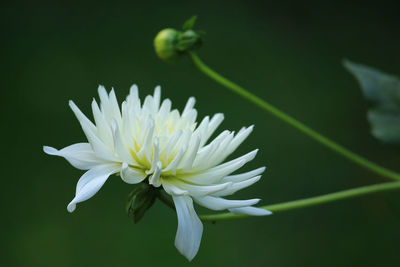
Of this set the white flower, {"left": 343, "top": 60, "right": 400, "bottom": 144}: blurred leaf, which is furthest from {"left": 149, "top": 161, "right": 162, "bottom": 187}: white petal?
{"left": 343, "top": 60, "right": 400, "bottom": 144}: blurred leaf

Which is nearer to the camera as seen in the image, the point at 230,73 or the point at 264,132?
the point at 264,132

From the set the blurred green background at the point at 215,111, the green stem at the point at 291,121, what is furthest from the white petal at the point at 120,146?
the blurred green background at the point at 215,111

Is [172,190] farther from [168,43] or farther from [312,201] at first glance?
[168,43]

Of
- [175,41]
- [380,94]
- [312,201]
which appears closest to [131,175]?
[312,201]

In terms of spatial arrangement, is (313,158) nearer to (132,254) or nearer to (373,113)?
(132,254)

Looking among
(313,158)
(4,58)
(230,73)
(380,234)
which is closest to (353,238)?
(380,234)
